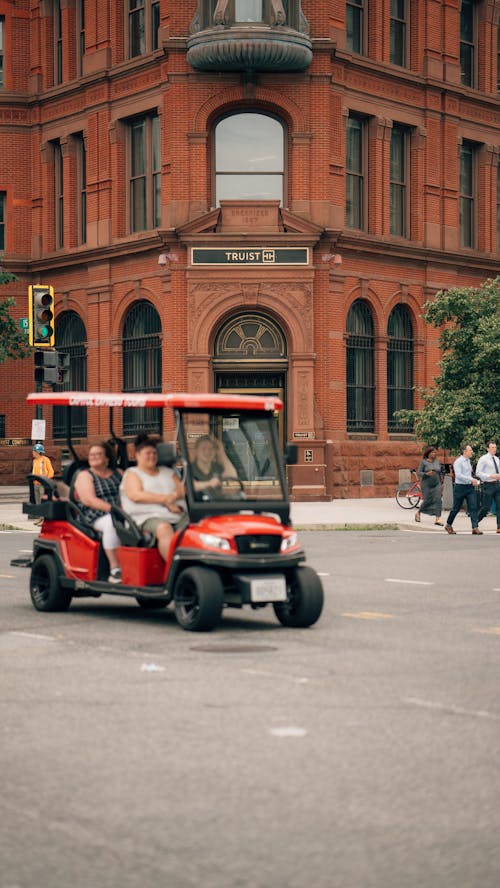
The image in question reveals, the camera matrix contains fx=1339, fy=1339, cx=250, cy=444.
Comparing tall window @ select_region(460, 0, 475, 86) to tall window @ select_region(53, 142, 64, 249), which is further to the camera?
tall window @ select_region(53, 142, 64, 249)

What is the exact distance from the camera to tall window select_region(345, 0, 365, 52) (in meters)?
37.6

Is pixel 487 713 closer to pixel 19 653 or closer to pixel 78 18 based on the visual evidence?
pixel 19 653

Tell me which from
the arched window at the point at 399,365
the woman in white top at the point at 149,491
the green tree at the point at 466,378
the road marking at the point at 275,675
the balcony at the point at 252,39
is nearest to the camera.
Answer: the road marking at the point at 275,675

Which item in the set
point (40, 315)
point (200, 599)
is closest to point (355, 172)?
point (40, 315)

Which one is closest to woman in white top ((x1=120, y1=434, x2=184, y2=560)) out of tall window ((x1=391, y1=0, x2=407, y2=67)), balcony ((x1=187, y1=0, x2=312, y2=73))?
balcony ((x1=187, y1=0, x2=312, y2=73))

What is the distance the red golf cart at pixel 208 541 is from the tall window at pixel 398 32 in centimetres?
2879

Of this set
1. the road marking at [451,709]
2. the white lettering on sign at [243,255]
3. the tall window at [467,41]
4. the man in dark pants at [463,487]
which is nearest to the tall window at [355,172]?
the white lettering on sign at [243,255]

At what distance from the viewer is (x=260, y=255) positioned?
35594 mm

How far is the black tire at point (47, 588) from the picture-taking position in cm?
1274

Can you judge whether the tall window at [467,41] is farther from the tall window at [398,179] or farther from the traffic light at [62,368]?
the traffic light at [62,368]

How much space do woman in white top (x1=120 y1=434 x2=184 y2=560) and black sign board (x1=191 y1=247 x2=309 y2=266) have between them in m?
23.6

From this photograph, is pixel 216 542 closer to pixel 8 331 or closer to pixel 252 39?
pixel 252 39

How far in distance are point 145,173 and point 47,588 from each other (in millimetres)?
26585

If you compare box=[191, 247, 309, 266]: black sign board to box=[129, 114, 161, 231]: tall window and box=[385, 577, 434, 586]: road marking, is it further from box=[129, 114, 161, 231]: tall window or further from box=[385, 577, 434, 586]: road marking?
box=[385, 577, 434, 586]: road marking
